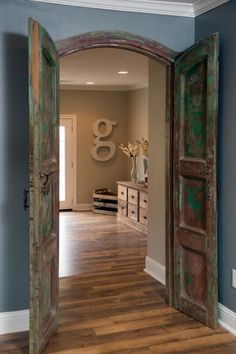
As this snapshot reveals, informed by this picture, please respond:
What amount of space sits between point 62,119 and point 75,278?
5.04 metres

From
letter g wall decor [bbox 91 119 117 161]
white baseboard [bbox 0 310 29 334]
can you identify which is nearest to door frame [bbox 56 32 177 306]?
white baseboard [bbox 0 310 29 334]

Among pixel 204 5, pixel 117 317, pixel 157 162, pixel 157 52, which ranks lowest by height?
pixel 117 317

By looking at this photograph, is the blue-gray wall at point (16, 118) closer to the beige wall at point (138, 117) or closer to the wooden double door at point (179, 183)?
the wooden double door at point (179, 183)

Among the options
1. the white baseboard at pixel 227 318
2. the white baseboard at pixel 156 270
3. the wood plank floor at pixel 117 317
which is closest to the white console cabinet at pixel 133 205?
the wood plank floor at pixel 117 317

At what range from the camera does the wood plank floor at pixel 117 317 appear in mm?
3086

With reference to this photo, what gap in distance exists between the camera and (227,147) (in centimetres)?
331

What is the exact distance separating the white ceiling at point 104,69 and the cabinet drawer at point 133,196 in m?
1.91

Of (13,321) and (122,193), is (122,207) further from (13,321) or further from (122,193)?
(13,321)

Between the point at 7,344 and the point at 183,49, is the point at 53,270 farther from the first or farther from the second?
the point at 183,49

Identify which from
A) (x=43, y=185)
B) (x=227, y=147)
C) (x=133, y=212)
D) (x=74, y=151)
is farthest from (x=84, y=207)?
(x=43, y=185)

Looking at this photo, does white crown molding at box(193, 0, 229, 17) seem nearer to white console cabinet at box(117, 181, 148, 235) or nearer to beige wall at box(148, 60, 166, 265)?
beige wall at box(148, 60, 166, 265)

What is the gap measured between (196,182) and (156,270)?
1439 millimetres

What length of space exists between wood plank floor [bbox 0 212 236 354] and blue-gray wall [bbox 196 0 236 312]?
1.42ft

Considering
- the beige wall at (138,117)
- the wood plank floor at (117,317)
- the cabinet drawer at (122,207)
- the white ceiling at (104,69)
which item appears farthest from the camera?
the beige wall at (138,117)
